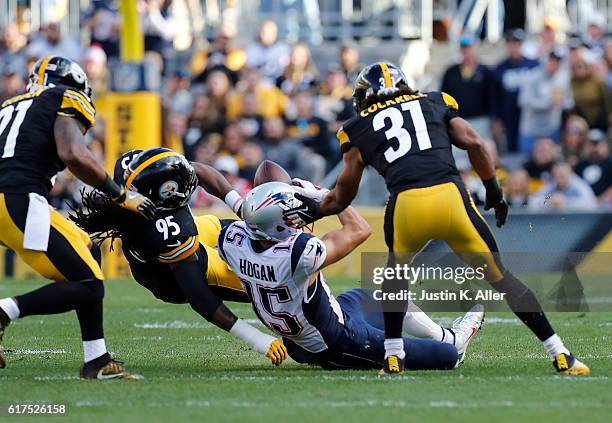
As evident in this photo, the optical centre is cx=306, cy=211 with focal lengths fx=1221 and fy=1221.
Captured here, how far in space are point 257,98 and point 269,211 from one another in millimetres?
9202

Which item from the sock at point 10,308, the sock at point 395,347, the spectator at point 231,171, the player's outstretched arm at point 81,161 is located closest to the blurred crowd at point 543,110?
the spectator at point 231,171

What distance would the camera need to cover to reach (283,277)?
6.29 metres

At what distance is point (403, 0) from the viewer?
1694cm

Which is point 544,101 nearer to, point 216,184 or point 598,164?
point 598,164

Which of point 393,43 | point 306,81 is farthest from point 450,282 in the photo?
point 393,43

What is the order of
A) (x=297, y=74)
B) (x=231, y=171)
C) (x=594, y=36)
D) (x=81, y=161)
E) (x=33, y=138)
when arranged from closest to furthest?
(x=81, y=161) → (x=33, y=138) → (x=231, y=171) → (x=594, y=36) → (x=297, y=74)

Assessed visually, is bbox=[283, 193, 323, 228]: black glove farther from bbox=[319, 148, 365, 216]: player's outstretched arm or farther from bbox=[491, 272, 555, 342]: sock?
bbox=[491, 272, 555, 342]: sock

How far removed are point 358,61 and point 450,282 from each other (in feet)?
27.3

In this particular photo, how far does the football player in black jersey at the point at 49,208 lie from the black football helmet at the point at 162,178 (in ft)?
1.14

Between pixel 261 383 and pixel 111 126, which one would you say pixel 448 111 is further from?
pixel 111 126

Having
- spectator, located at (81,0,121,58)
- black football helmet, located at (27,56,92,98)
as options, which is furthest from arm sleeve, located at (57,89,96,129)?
spectator, located at (81,0,121,58)

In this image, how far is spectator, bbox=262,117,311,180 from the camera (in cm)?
1462

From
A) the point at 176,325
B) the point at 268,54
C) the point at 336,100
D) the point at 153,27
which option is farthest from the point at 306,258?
the point at 153,27

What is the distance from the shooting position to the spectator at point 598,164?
14.0 metres
